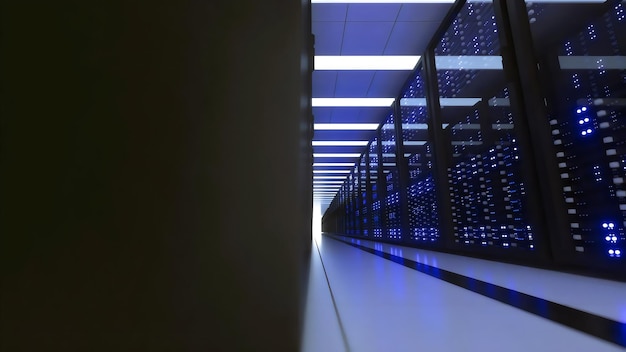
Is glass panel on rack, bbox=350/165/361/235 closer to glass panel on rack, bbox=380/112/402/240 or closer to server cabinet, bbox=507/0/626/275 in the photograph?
glass panel on rack, bbox=380/112/402/240

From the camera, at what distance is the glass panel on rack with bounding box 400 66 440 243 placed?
13.4ft

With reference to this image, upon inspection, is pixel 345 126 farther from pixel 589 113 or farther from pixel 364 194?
pixel 589 113

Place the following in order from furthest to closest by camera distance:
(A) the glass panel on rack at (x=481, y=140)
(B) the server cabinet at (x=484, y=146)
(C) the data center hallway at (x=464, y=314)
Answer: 1. (A) the glass panel on rack at (x=481, y=140)
2. (B) the server cabinet at (x=484, y=146)
3. (C) the data center hallway at (x=464, y=314)

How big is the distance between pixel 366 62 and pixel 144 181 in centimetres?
468

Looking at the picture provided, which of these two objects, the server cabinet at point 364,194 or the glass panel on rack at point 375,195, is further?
the server cabinet at point 364,194

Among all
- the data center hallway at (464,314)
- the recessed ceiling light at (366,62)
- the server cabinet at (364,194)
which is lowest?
the data center hallway at (464,314)

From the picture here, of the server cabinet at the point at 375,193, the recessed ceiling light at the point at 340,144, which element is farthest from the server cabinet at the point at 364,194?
the recessed ceiling light at the point at 340,144

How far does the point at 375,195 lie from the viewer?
7848 millimetres

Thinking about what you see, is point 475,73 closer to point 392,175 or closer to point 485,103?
point 485,103

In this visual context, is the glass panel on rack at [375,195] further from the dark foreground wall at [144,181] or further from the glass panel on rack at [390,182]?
the dark foreground wall at [144,181]

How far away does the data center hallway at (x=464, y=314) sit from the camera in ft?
2.48

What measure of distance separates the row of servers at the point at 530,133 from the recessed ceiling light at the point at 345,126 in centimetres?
330

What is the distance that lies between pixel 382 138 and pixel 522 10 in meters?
5.09

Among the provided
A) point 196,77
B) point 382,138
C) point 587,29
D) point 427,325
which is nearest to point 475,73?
point 587,29
